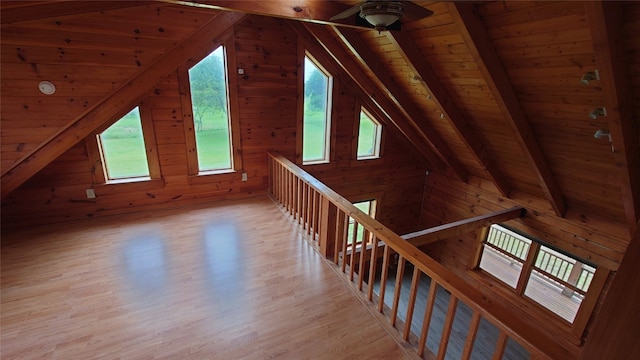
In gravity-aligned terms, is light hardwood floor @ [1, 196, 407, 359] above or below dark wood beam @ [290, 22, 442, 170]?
below

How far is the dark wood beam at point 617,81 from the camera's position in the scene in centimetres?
171

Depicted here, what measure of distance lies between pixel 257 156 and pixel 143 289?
2389 mm

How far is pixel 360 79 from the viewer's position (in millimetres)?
4164

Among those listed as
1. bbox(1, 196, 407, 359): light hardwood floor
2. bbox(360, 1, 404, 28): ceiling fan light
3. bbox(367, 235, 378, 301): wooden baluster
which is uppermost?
bbox(360, 1, 404, 28): ceiling fan light

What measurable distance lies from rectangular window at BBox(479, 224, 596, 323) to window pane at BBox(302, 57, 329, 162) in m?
3.33

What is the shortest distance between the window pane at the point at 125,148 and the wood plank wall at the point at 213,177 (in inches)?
7.3

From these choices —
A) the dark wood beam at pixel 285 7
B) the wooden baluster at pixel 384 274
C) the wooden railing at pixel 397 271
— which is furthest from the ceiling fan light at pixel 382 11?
the wooden baluster at pixel 384 274

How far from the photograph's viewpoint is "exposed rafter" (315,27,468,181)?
3400 millimetres

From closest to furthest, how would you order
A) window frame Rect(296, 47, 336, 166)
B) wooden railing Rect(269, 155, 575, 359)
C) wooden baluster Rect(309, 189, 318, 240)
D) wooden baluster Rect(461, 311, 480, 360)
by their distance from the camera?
1. wooden railing Rect(269, 155, 575, 359)
2. wooden baluster Rect(461, 311, 480, 360)
3. wooden baluster Rect(309, 189, 318, 240)
4. window frame Rect(296, 47, 336, 166)

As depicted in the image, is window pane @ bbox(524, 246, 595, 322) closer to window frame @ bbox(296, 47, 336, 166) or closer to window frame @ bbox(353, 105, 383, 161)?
window frame @ bbox(353, 105, 383, 161)

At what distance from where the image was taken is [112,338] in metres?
2.02

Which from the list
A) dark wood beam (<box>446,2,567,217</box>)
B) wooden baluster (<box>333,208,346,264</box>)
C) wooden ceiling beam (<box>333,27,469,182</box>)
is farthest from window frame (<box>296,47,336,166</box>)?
dark wood beam (<box>446,2,567,217</box>)

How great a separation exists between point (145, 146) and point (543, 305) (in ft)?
20.0

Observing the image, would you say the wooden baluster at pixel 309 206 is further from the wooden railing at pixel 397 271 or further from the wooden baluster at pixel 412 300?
the wooden baluster at pixel 412 300
